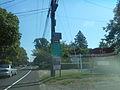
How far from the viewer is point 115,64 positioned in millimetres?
31125

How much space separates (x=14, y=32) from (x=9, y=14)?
14.1 feet

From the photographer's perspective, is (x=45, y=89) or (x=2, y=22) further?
(x=2, y=22)

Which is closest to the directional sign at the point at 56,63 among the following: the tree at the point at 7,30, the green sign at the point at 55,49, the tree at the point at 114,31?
the green sign at the point at 55,49

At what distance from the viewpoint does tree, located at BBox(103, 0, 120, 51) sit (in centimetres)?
3098

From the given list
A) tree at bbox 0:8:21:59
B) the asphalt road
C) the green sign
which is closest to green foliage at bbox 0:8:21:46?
tree at bbox 0:8:21:59

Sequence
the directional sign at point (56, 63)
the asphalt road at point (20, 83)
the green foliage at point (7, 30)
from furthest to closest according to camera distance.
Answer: the green foliage at point (7, 30), the directional sign at point (56, 63), the asphalt road at point (20, 83)

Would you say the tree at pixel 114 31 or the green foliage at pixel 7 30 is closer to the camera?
the tree at pixel 114 31

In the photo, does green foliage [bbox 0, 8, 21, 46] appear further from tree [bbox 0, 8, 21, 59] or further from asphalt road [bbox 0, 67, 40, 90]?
asphalt road [bbox 0, 67, 40, 90]

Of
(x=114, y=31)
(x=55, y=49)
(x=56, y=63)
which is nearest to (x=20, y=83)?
(x=56, y=63)

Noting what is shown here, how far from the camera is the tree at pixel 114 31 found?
102 feet

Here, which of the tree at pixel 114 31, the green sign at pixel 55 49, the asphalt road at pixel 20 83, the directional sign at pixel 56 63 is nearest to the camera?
the asphalt road at pixel 20 83

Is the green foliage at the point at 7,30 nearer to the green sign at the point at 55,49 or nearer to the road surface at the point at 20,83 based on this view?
the road surface at the point at 20,83

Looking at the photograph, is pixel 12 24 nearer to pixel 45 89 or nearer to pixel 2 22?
pixel 2 22

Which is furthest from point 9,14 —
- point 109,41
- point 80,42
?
point 80,42
